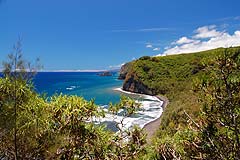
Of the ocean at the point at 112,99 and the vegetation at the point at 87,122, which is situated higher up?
the vegetation at the point at 87,122

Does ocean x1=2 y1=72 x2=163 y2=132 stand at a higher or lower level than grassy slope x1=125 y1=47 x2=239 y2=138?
lower

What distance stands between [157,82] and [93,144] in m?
58.7

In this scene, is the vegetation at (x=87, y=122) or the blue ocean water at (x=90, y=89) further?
the blue ocean water at (x=90, y=89)

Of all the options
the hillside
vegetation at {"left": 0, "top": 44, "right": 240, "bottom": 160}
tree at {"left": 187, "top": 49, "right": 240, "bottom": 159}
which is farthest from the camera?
the hillside

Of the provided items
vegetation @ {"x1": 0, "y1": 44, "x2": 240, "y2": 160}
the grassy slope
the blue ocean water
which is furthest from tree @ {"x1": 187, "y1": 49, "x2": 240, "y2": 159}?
the grassy slope

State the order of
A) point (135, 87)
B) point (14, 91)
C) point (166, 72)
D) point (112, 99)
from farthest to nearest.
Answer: point (166, 72) → point (135, 87) → point (112, 99) → point (14, 91)

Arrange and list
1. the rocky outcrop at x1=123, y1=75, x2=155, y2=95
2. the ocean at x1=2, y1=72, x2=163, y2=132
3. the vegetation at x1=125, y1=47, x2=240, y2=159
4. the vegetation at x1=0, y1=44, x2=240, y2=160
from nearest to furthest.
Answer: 1. the vegetation at x1=125, y1=47, x2=240, y2=159
2. the vegetation at x1=0, y1=44, x2=240, y2=160
3. the ocean at x1=2, y1=72, x2=163, y2=132
4. the rocky outcrop at x1=123, y1=75, x2=155, y2=95

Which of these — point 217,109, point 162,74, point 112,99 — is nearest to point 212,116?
point 217,109

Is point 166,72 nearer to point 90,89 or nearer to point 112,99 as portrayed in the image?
point 90,89

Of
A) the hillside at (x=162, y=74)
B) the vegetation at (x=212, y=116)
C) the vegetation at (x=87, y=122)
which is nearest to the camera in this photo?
the vegetation at (x=212, y=116)

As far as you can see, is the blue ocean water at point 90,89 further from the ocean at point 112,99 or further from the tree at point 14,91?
the tree at point 14,91

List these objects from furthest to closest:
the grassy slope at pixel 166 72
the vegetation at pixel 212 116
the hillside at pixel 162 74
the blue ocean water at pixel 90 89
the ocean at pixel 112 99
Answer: the hillside at pixel 162 74, the grassy slope at pixel 166 72, the blue ocean water at pixel 90 89, the ocean at pixel 112 99, the vegetation at pixel 212 116

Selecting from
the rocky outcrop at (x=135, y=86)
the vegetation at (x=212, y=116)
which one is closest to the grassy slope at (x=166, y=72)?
the rocky outcrop at (x=135, y=86)

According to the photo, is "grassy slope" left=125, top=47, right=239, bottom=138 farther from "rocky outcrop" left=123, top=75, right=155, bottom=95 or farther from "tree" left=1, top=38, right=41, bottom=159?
"tree" left=1, top=38, right=41, bottom=159
